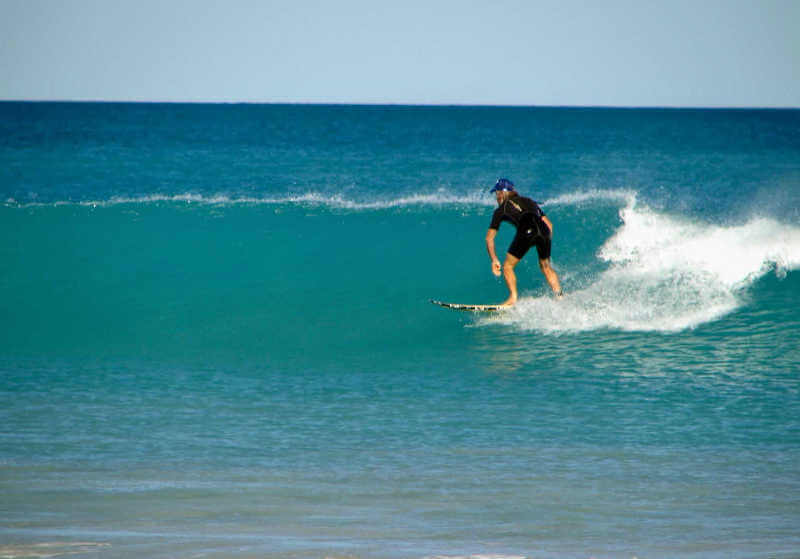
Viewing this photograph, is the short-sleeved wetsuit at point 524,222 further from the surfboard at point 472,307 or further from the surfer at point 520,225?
the surfboard at point 472,307


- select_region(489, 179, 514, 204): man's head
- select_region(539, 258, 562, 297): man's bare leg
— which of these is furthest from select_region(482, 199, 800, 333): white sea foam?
select_region(489, 179, 514, 204): man's head

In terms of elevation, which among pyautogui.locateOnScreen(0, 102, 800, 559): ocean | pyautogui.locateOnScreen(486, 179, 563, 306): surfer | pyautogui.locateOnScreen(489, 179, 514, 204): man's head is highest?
pyautogui.locateOnScreen(489, 179, 514, 204): man's head

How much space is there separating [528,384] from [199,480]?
3110 millimetres

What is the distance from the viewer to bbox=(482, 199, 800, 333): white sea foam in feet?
31.5

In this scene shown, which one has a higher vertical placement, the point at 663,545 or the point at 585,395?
the point at 585,395

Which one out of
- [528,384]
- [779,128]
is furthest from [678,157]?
[528,384]

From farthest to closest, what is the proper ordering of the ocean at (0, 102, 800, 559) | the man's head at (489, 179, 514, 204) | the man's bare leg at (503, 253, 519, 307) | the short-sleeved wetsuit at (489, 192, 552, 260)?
the man's bare leg at (503, 253, 519, 307)
the short-sleeved wetsuit at (489, 192, 552, 260)
the man's head at (489, 179, 514, 204)
the ocean at (0, 102, 800, 559)

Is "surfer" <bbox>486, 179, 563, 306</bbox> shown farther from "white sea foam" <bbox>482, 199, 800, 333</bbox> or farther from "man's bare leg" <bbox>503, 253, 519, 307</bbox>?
"white sea foam" <bbox>482, 199, 800, 333</bbox>

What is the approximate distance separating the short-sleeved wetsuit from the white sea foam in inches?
24.8

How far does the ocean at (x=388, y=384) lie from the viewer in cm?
461

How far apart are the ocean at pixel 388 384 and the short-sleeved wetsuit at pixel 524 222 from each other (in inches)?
25.6

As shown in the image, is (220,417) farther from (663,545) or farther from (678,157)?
(678,157)

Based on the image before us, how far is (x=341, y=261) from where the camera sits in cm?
1293

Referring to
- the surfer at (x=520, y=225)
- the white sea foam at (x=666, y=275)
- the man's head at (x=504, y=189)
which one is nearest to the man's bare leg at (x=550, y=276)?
the surfer at (x=520, y=225)
